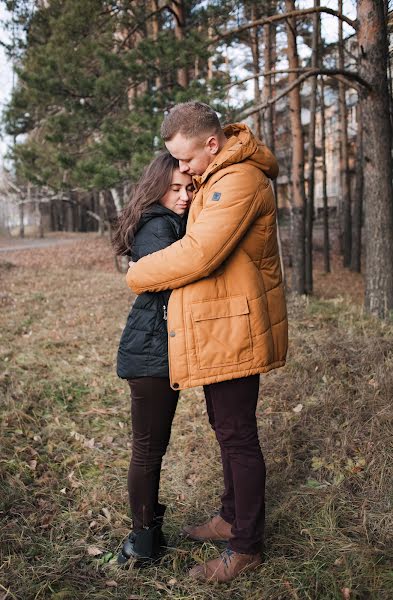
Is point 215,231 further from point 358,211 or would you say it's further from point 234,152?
point 358,211

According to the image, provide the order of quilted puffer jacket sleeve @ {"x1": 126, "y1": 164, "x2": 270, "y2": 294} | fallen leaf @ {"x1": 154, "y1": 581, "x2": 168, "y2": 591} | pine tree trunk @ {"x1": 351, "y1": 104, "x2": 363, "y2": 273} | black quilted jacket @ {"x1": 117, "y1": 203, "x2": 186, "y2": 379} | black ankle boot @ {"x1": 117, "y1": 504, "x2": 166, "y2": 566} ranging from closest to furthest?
quilted puffer jacket sleeve @ {"x1": 126, "y1": 164, "x2": 270, "y2": 294} < black quilted jacket @ {"x1": 117, "y1": 203, "x2": 186, "y2": 379} < fallen leaf @ {"x1": 154, "y1": 581, "x2": 168, "y2": 591} < black ankle boot @ {"x1": 117, "y1": 504, "x2": 166, "y2": 566} < pine tree trunk @ {"x1": 351, "y1": 104, "x2": 363, "y2": 273}

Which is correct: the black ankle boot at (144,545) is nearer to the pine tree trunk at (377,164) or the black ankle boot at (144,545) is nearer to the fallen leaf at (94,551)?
the fallen leaf at (94,551)

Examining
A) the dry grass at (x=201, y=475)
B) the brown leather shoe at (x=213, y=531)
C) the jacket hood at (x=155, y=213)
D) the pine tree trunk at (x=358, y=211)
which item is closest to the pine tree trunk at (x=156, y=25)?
the dry grass at (x=201, y=475)

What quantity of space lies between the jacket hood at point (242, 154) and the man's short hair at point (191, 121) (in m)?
0.11

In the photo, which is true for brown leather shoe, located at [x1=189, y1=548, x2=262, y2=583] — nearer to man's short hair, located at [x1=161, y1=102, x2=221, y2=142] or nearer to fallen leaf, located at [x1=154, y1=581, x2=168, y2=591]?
fallen leaf, located at [x1=154, y1=581, x2=168, y2=591]

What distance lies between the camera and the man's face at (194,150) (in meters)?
2.26

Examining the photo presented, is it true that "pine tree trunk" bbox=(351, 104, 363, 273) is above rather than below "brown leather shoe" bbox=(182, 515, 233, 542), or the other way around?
above

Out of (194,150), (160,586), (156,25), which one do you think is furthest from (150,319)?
(156,25)

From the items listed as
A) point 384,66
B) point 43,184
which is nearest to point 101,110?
point 43,184

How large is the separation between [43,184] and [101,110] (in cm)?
322

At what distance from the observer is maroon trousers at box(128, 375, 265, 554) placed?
2.30m

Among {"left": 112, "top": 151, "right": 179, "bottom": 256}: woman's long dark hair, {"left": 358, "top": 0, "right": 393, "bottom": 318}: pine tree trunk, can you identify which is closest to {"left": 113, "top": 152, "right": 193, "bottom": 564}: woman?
{"left": 112, "top": 151, "right": 179, "bottom": 256}: woman's long dark hair

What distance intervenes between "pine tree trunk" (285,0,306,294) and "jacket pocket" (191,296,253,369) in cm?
868

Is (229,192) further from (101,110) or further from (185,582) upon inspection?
(101,110)
